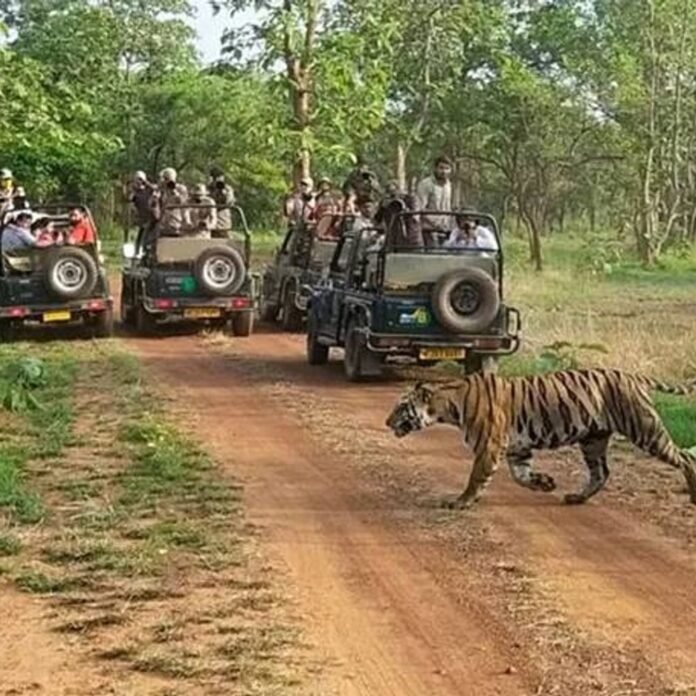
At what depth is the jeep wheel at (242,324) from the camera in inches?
750

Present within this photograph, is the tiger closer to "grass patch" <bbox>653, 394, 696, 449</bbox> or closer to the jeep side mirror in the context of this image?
"grass patch" <bbox>653, 394, 696, 449</bbox>

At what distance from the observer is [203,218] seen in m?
19.5

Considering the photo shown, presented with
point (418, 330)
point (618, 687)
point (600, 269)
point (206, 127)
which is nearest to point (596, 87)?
point (600, 269)

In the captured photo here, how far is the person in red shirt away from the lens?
18.7m

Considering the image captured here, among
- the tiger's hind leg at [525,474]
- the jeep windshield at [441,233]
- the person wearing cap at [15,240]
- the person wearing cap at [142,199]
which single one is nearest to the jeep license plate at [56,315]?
the person wearing cap at [15,240]

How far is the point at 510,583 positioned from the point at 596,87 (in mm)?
32763

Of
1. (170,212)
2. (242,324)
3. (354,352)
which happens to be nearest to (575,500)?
(354,352)

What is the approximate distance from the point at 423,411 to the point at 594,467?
1110mm

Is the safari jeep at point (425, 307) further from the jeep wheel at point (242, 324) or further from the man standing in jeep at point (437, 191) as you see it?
the jeep wheel at point (242, 324)

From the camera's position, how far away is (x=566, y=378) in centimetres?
893

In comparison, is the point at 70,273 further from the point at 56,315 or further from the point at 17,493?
the point at 17,493

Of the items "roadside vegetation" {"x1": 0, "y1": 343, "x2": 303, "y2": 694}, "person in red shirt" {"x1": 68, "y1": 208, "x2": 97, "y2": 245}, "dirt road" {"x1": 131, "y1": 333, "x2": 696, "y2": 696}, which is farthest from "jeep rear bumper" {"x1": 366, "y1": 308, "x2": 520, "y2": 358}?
"person in red shirt" {"x1": 68, "y1": 208, "x2": 97, "y2": 245}

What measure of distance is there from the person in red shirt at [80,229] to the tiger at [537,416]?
10572 mm

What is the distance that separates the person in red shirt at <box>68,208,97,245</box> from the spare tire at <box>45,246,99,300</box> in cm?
51
